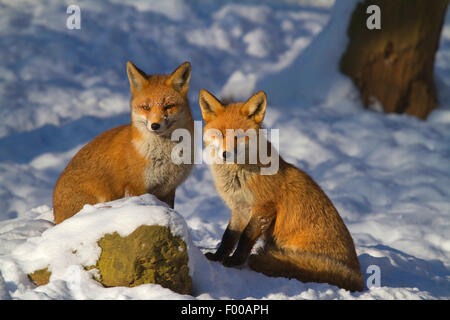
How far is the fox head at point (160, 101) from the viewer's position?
3.00m

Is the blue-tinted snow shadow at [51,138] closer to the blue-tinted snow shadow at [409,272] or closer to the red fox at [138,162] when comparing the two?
the red fox at [138,162]

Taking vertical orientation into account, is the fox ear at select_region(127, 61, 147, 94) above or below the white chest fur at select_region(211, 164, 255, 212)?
above

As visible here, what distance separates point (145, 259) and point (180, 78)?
52.5 inches

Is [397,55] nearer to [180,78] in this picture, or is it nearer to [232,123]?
[180,78]

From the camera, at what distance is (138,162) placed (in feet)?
10.3

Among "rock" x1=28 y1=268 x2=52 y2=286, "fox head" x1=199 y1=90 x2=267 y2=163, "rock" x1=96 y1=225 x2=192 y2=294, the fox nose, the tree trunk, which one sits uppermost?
the tree trunk

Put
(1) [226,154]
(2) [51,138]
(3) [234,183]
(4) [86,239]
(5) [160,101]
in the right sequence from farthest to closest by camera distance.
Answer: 1. (2) [51,138]
2. (5) [160,101]
3. (3) [234,183]
4. (1) [226,154]
5. (4) [86,239]

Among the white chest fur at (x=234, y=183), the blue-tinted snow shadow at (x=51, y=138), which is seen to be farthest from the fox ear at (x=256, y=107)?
the blue-tinted snow shadow at (x=51, y=138)

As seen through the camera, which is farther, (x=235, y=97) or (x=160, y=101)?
(x=235, y=97)

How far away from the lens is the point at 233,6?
9.38m

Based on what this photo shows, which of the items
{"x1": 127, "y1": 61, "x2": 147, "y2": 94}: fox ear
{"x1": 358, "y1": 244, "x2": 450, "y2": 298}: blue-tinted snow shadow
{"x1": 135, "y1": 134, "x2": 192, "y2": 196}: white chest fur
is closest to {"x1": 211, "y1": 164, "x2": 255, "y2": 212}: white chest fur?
{"x1": 135, "y1": 134, "x2": 192, "y2": 196}: white chest fur

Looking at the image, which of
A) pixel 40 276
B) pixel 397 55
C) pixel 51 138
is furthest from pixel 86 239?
pixel 397 55

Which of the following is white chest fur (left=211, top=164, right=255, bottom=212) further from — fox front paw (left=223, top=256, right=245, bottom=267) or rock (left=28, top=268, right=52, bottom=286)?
rock (left=28, top=268, right=52, bottom=286)

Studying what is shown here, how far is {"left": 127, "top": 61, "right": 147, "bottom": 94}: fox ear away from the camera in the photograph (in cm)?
315
